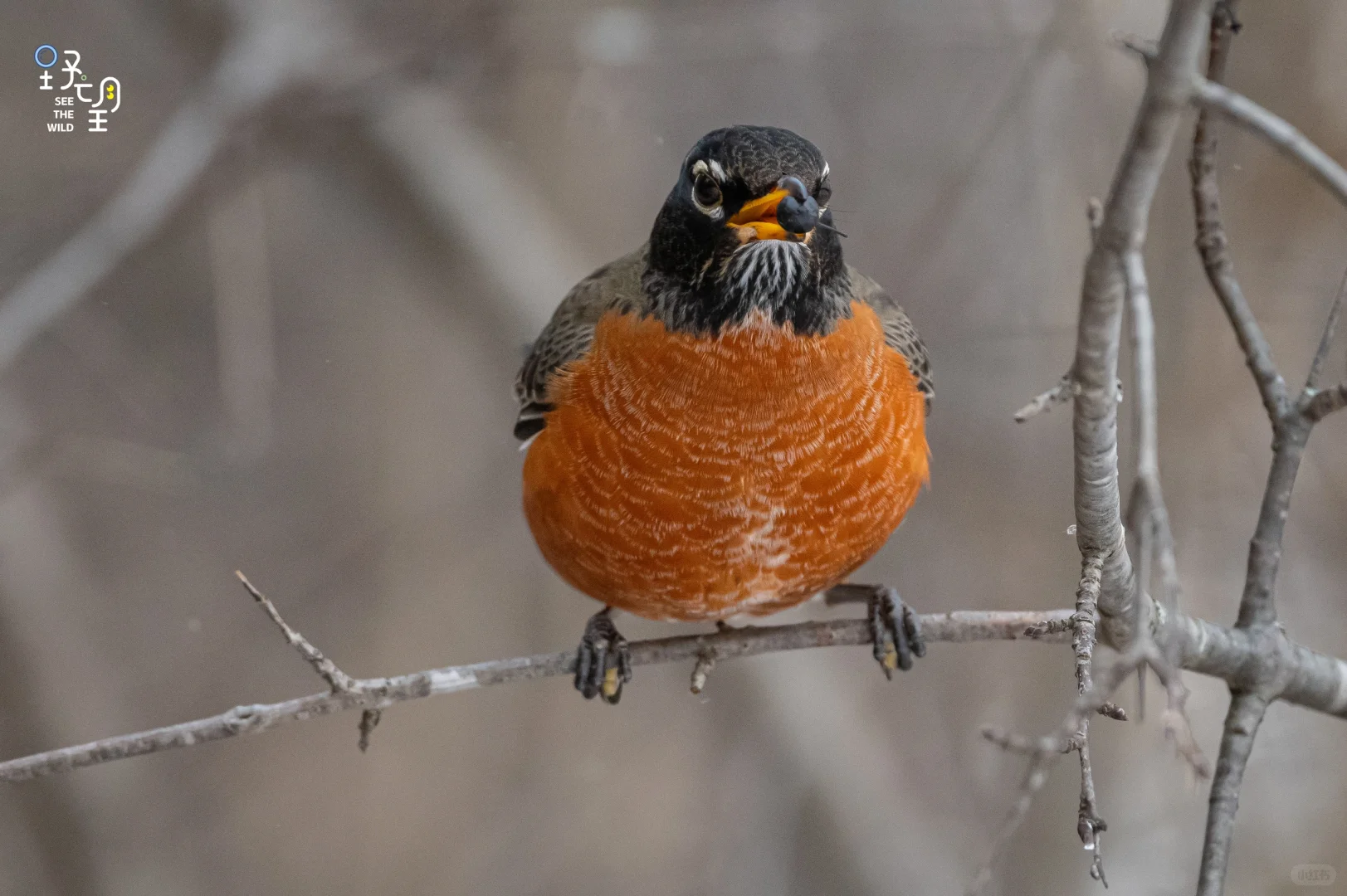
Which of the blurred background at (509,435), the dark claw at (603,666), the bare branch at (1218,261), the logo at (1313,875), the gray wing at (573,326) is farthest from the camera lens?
the blurred background at (509,435)

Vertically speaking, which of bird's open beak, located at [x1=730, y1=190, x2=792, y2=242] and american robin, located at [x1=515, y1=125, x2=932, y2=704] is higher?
bird's open beak, located at [x1=730, y1=190, x2=792, y2=242]

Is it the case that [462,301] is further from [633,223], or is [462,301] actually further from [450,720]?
[450,720]

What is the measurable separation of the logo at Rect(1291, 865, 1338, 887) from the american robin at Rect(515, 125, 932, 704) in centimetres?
241

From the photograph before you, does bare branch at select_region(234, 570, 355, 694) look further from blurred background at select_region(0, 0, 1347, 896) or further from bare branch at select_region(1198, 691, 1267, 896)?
blurred background at select_region(0, 0, 1347, 896)

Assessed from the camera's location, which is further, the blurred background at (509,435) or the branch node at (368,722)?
the blurred background at (509,435)

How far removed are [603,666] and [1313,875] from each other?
3097 millimetres

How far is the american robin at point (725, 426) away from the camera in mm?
3162

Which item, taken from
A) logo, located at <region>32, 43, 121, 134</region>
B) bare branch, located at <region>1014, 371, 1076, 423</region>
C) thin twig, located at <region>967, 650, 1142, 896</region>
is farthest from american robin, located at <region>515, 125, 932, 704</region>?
logo, located at <region>32, 43, 121, 134</region>

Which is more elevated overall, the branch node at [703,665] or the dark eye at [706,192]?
the dark eye at [706,192]

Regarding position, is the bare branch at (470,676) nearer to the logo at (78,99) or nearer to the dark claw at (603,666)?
the dark claw at (603,666)

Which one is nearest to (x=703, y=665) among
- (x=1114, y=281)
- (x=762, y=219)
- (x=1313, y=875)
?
(x=762, y=219)

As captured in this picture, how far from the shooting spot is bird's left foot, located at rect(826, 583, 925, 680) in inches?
142

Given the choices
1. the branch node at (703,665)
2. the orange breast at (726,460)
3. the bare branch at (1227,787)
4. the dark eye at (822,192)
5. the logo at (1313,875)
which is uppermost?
the dark eye at (822,192)

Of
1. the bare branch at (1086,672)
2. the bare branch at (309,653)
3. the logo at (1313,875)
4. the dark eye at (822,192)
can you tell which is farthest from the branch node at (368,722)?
the logo at (1313,875)
